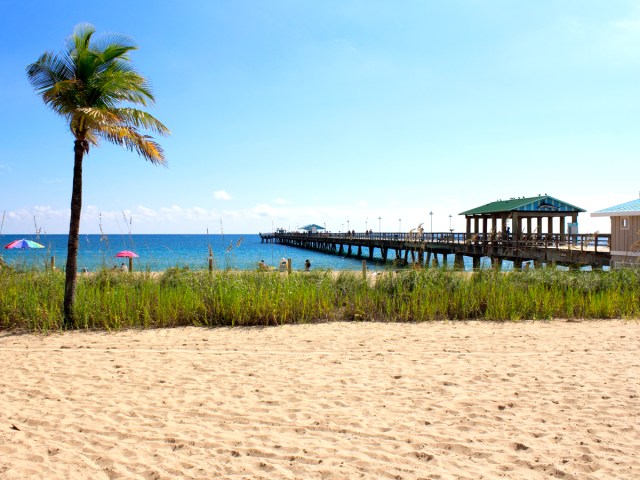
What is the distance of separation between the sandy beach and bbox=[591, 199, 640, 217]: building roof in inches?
497

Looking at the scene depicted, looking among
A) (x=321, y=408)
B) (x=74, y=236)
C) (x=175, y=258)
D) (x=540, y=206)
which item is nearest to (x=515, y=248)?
(x=540, y=206)

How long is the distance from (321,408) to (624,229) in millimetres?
17893

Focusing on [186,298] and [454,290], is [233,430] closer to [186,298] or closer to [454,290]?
[186,298]

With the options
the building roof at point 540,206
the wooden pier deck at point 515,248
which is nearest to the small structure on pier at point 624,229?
the wooden pier deck at point 515,248

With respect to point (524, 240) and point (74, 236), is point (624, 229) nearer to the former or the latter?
point (524, 240)

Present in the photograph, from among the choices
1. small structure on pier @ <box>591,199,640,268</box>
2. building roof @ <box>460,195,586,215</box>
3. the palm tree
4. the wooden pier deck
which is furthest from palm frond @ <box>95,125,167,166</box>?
Answer: building roof @ <box>460,195,586,215</box>

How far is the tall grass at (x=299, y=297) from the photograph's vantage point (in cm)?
906

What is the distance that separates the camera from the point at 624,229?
61.0 ft

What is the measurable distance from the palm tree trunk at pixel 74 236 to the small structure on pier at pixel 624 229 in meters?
16.5

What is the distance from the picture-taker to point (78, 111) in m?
8.34

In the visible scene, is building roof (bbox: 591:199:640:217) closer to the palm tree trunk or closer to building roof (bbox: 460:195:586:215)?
building roof (bbox: 460:195:586:215)

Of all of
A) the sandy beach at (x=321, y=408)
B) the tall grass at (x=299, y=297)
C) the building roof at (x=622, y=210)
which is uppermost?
the building roof at (x=622, y=210)

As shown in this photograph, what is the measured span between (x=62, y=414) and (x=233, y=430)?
164 centimetres

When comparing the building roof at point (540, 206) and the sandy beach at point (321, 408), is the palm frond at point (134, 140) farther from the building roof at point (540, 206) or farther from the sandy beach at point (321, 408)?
the building roof at point (540, 206)
